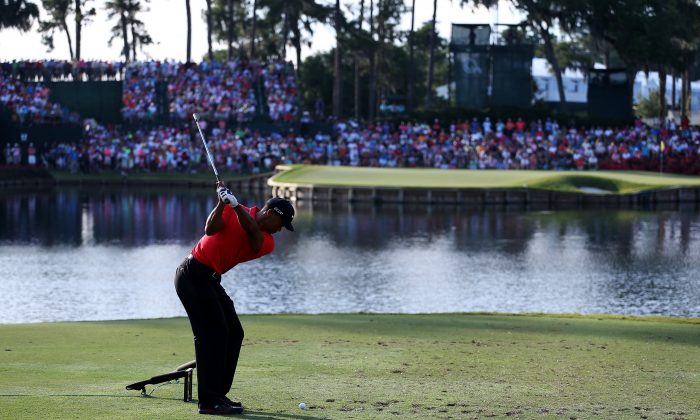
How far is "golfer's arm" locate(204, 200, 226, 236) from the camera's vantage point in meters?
9.38

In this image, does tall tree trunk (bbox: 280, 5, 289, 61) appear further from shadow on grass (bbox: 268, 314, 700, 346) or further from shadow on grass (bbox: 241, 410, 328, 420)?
shadow on grass (bbox: 241, 410, 328, 420)

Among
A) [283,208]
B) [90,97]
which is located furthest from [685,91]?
[283,208]

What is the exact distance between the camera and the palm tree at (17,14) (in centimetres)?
8312

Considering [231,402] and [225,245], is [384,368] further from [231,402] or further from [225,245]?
[225,245]

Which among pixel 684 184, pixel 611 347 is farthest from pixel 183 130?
pixel 611 347

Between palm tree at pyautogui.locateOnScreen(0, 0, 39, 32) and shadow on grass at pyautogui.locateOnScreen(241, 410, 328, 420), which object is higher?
palm tree at pyautogui.locateOnScreen(0, 0, 39, 32)

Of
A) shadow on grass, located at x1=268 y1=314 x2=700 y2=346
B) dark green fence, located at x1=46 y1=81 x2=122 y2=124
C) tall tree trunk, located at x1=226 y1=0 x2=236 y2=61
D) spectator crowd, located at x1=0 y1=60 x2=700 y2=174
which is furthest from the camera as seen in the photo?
tall tree trunk, located at x1=226 y1=0 x2=236 y2=61

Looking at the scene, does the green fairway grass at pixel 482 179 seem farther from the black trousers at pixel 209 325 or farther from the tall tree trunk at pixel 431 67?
the black trousers at pixel 209 325

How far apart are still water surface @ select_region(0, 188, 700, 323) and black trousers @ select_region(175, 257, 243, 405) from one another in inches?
548

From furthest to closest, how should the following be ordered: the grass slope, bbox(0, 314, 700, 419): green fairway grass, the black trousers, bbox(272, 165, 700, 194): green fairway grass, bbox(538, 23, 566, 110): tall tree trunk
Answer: bbox(538, 23, 566, 110): tall tree trunk, the grass slope, bbox(272, 165, 700, 194): green fairway grass, bbox(0, 314, 700, 419): green fairway grass, the black trousers

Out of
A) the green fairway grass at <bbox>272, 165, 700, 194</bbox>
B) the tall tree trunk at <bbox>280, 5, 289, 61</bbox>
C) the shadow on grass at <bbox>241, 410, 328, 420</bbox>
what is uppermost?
the tall tree trunk at <bbox>280, 5, 289, 61</bbox>

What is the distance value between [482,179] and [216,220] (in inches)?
2014

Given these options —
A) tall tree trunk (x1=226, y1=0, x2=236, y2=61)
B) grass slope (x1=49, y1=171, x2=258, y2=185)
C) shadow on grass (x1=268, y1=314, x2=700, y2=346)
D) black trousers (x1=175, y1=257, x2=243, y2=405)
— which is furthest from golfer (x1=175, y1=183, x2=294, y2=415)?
tall tree trunk (x1=226, y1=0, x2=236, y2=61)

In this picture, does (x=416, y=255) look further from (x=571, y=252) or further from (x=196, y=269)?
(x=196, y=269)
